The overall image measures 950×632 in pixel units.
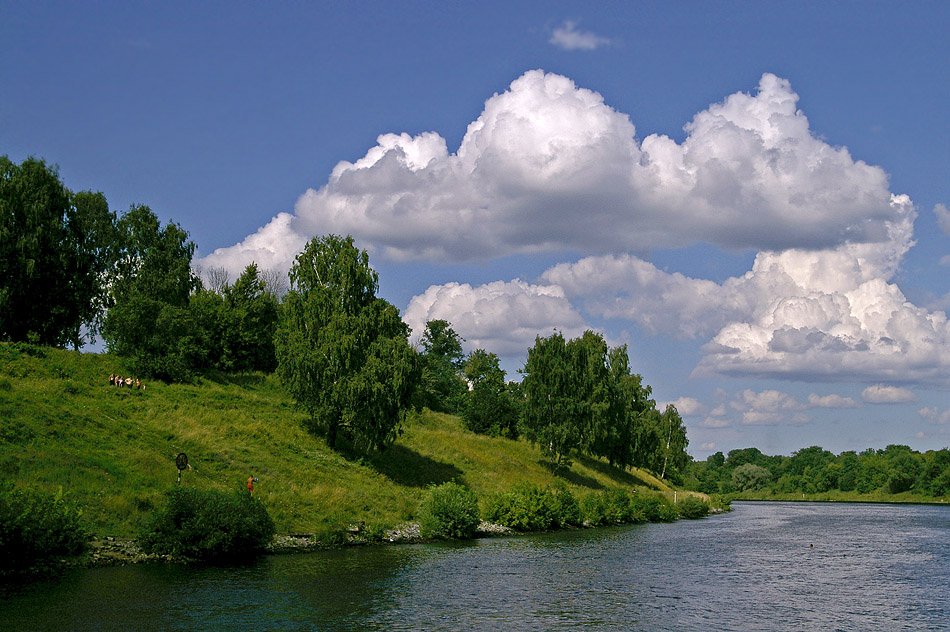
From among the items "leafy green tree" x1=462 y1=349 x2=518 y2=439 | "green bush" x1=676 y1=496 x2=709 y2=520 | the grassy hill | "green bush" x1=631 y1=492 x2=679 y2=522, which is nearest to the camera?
the grassy hill

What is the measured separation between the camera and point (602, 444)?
102 metres

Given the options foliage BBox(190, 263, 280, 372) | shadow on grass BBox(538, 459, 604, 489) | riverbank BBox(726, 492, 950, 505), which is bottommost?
riverbank BBox(726, 492, 950, 505)

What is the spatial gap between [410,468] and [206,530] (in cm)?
3208

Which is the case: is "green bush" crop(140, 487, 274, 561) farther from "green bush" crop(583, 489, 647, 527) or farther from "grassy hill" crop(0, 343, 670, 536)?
"green bush" crop(583, 489, 647, 527)

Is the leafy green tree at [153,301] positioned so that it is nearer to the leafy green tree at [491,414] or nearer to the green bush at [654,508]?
the leafy green tree at [491,414]

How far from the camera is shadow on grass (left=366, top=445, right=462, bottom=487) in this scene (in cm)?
6741

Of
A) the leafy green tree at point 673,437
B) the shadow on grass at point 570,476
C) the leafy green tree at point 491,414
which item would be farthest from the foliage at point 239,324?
the leafy green tree at point 673,437

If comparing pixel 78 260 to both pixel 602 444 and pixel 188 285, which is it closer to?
pixel 188 285

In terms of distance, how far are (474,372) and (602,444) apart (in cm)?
4369

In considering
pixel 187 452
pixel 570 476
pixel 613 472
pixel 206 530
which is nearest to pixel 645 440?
pixel 613 472

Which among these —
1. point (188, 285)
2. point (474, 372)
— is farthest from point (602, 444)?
point (188, 285)

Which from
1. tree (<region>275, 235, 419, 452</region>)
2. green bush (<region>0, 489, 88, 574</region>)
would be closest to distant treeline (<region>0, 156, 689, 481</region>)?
tree (<region>275, 235, 419, 452</region>)

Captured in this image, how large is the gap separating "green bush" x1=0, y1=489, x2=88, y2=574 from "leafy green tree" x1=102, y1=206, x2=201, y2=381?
37509 millimetres

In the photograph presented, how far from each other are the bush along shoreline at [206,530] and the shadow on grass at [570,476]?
31034 millimetres
